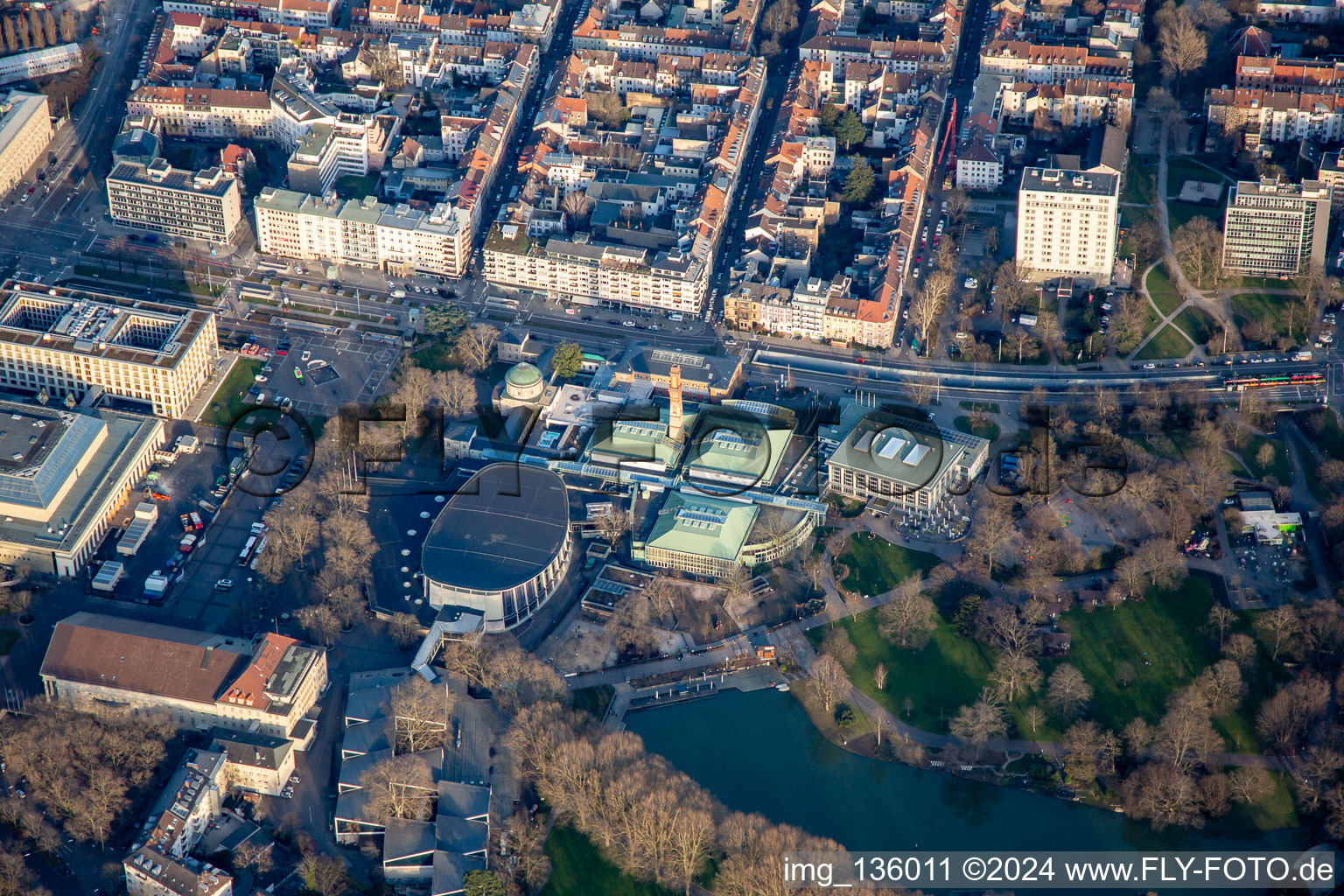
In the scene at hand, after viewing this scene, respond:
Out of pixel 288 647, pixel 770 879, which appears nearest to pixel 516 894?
pixel 770 879

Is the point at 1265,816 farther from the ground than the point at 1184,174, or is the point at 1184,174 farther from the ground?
the point at 1184,174

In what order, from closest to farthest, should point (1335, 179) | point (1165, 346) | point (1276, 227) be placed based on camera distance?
point (1165, 346)
point (1276, 227)
point (1335, 179)

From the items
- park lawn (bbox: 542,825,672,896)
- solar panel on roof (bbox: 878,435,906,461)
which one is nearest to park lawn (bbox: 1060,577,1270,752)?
solar panel on roof (bbox: 878,435,906,461)

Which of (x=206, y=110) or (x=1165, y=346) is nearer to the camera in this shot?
(x=1165, y=346)

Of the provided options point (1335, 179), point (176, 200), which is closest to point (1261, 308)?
point (1335, 179)

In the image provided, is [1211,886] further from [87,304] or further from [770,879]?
[87,304]

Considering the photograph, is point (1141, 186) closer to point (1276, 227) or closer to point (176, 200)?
point (1276, 227)

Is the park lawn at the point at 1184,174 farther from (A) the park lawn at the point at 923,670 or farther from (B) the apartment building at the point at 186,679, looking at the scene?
(B) the apartment building at the point at 186,679
